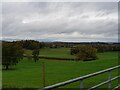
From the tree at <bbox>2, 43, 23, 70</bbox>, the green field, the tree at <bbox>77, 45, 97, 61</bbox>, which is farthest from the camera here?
the tree at <bbox>77, 45, 97, 61</bbox>

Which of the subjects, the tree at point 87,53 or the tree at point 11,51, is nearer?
the tree at point 11,51

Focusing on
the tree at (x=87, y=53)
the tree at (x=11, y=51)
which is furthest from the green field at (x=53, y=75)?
the tree at (x=87, y=53)

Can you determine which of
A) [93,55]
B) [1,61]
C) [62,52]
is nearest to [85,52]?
[93,55]

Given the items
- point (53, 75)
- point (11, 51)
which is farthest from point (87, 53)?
point (53, 75)

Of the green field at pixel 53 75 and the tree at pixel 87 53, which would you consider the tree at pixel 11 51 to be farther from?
the tree at pixel 87 53

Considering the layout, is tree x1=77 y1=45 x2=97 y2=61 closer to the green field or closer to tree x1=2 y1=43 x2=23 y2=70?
tree x1=2 y1=43 x2=23 y2=70

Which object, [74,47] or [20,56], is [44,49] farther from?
[20,56]

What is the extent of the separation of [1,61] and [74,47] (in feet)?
169


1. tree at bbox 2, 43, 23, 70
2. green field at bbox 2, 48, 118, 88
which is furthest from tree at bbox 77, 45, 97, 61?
green field at bbox 2, 48, 118, 88

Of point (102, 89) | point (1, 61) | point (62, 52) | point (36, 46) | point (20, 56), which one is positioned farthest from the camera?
point (62, 52)

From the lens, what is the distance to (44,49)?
109 metres

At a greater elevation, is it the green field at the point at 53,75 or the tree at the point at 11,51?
the tree at the point at 11,51

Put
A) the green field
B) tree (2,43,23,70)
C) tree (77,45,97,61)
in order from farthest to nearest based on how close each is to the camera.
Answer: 1. tree (77,45,97,61)
2. tree (2,43,23,70)
3. the green field

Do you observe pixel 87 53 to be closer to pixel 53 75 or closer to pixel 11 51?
pixel 11 51
